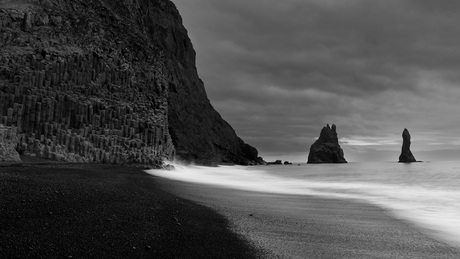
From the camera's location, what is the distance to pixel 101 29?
2739cm

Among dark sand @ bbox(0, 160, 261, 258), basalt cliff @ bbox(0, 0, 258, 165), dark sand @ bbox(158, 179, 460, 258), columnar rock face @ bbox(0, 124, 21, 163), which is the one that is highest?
basalt cliff @ bbox(0, 0, 258, 165)

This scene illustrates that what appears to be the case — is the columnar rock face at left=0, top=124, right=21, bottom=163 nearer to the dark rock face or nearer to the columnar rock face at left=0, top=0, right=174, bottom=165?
the columnar rock face at left=0, top=0, right=174, bottom=165

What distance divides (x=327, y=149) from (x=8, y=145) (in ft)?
512

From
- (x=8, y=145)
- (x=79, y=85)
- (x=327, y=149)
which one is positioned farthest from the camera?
(x=327, y=149)

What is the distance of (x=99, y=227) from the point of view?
505cm

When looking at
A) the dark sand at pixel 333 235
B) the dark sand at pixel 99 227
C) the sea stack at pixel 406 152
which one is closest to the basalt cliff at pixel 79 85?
the dark sand at pixel 99 227

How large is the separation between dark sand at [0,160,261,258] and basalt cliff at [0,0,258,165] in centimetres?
1366

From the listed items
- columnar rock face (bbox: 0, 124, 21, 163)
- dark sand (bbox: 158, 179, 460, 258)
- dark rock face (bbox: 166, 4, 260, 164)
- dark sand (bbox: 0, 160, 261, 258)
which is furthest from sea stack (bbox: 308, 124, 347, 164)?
dark sand (bbox: 0, 160, 261, 258)

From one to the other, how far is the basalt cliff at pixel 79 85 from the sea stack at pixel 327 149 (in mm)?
138910

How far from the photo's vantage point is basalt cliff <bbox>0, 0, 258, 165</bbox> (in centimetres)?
1994

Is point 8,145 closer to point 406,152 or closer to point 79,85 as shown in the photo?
point 79,85

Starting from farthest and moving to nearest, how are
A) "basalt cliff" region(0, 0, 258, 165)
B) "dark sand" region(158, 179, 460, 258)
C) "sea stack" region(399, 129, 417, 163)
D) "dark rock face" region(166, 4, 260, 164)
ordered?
"sea stack" region(399, 129, 417, 163)
"dark rock face" region(166, 4, 260, 164)
"basalt cliff" region(0, 0, 258, 165)
"dark sand" region(158, 179, 460, 258)

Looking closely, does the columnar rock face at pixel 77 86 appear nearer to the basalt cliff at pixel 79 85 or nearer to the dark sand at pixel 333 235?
the basalt cliff at pixel 79 85

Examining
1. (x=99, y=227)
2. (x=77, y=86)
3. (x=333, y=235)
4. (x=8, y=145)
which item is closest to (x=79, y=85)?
(x=77, y=86)
